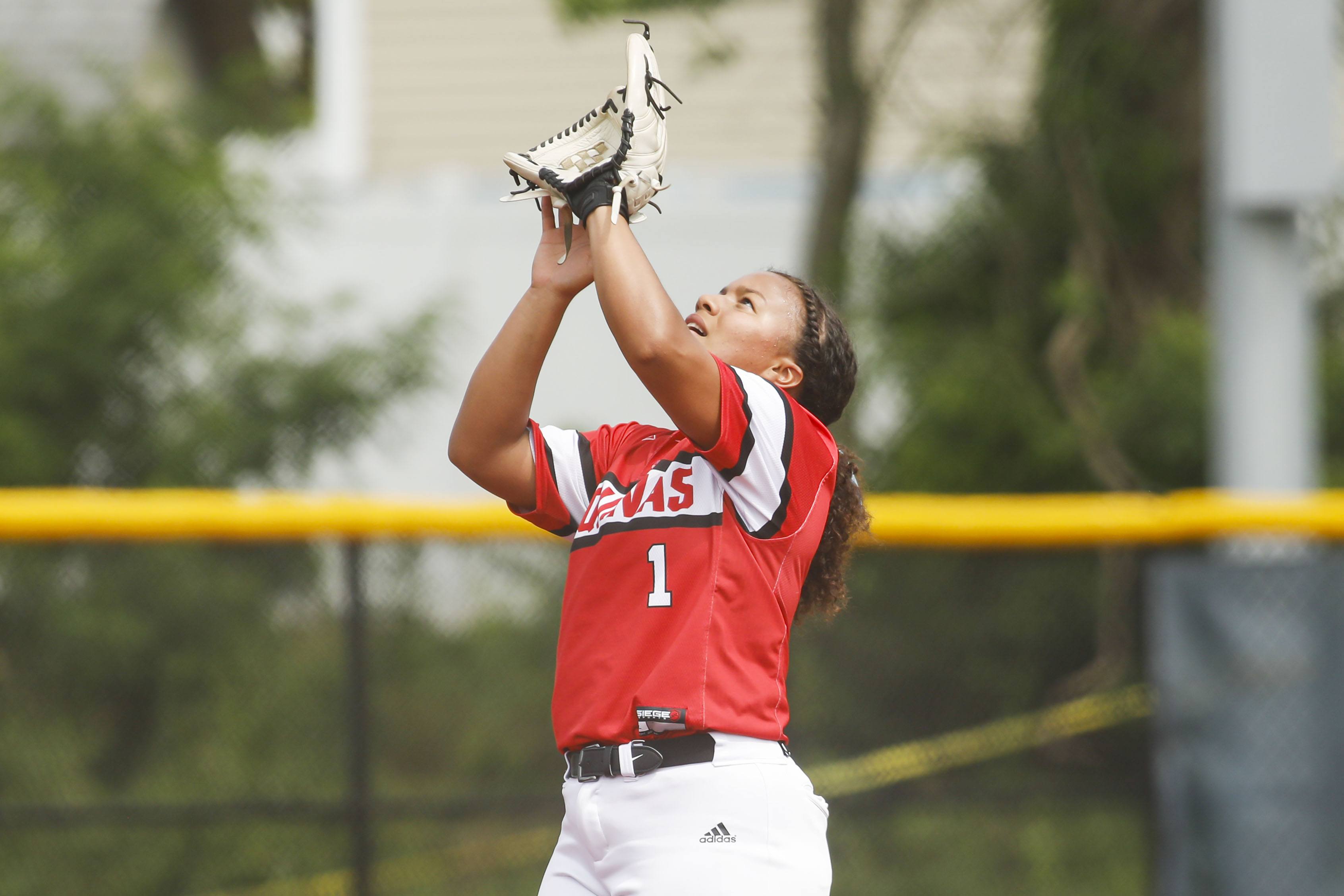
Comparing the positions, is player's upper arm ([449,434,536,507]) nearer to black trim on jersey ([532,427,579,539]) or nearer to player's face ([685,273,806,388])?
black trim on jersey ([532,427,579,539])

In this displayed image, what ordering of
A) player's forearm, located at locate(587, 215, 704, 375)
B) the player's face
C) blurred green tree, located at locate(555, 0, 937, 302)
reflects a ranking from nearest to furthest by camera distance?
player's forearm, located at locate(587, 215, 704, 375)
the player's face
blurred green tree, located at locate(555, 0, 937, 302)

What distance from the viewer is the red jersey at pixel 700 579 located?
221cm

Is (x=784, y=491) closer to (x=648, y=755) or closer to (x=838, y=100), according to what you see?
Answer: (x=648, y=755)

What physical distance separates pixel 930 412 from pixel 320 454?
2.81 meters

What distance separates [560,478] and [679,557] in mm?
330

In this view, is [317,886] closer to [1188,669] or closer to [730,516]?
[730,516]

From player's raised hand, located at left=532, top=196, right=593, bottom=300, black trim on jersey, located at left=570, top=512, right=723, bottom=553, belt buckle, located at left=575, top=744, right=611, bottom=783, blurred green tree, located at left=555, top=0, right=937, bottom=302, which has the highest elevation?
blurred green tree, located at left=555, top=0, right=937, bottom=302

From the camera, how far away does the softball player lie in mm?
2145

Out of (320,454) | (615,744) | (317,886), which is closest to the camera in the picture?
(615,744)

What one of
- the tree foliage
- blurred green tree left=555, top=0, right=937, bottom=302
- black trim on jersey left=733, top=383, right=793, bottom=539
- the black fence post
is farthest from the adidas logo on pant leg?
blurred green tree left=555, top=0, right=937, bottom=302

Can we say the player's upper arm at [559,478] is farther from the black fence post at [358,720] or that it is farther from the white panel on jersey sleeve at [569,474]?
the black fence post at [358,720]

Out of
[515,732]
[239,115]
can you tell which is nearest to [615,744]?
[515,732]

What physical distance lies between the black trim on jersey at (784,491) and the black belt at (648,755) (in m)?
0.36

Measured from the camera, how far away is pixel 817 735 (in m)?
4.42
